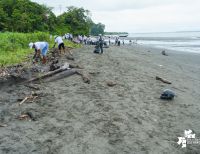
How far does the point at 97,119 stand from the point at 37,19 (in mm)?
35709

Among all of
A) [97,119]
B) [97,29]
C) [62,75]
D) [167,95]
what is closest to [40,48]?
[62,75]

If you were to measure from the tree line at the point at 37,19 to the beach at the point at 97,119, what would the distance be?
2809cm

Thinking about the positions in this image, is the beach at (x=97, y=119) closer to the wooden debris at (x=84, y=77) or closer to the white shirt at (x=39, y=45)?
the wooden debris at (x=84, y=77)

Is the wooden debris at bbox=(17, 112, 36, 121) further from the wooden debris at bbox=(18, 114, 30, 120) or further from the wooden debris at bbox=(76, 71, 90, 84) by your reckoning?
the wooden debris at bbox=(76, 71, 90, 84)

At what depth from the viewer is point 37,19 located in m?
43.1

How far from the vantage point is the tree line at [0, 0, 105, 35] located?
39.7 meters

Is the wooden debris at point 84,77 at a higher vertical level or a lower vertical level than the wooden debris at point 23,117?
higher

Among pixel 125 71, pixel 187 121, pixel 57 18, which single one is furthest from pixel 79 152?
pixel 57 18

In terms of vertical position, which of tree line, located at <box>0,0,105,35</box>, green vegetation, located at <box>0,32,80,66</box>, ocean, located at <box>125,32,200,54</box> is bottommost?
ocean, located at <box>125,32,200,54</box>

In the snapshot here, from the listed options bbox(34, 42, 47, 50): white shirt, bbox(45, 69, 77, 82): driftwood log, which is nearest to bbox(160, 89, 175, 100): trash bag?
bbox(45, 69, 77, 82): driftwood log

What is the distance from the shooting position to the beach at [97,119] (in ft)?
26.1

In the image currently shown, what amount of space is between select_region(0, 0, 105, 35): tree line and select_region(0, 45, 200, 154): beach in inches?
1106

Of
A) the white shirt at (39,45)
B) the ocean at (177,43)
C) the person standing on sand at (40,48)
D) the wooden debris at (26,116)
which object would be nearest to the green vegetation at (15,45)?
the person standing on sand at (40,48)

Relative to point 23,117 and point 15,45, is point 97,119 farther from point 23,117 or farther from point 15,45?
point 15,45
